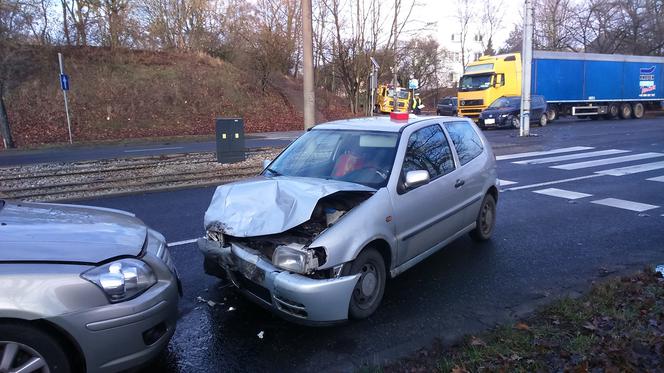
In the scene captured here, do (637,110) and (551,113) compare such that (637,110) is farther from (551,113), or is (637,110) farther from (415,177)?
(415,177)

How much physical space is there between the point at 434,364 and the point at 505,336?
2.16ft

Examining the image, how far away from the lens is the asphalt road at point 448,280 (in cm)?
365

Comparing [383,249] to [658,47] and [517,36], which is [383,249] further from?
[517,36]


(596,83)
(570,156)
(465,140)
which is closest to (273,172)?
(465,140)

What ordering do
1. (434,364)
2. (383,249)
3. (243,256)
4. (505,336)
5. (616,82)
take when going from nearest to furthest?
(434,364) < (505,336) < (243,256) < (383,249) < (616,82)

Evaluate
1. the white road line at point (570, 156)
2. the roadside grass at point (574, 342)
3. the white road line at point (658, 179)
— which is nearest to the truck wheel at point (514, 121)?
the white road line at point (570, 156)

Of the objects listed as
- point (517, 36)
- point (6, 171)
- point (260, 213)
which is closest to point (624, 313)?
point (260, 213)

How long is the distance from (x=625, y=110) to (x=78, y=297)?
123 feet

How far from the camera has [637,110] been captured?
1336 inches

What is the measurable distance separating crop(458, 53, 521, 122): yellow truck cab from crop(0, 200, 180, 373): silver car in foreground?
1079 inches

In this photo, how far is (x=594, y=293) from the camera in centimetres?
434

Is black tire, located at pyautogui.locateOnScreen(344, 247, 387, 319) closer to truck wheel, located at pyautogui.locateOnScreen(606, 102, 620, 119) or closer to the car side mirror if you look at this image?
the car side mirror

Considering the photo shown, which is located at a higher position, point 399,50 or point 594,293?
point 399,50

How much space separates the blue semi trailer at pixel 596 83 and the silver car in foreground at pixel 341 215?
1025 inches
